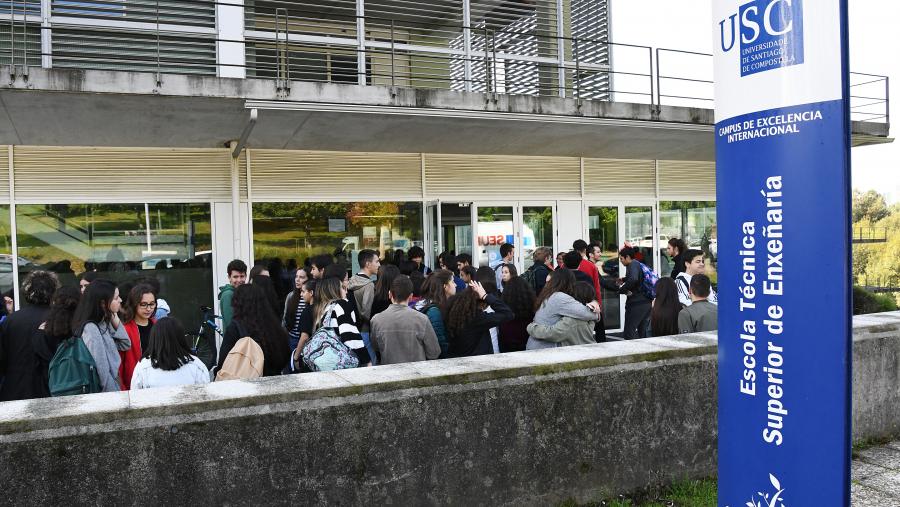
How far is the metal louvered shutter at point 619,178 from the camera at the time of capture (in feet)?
41.8

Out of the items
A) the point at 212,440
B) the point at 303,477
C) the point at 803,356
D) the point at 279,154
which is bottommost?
the point at 303,477

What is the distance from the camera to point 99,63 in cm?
894

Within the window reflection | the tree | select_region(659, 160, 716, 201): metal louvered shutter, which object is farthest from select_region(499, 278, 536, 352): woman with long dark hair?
the tree

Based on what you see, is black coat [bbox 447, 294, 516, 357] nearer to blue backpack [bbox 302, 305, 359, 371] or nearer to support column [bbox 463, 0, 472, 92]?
blue backpack [bbox 302, 305, 359, 371]

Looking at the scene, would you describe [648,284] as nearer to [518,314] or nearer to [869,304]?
[518,314]

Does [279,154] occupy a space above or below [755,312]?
above

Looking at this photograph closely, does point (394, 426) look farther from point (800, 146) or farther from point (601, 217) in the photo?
point (601, 217)

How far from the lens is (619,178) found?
13.1 metres

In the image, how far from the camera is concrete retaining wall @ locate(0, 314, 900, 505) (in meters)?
2.74

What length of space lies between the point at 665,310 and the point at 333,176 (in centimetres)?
660


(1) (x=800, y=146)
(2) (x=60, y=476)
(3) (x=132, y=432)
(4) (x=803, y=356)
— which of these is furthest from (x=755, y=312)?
(2) (x=60, y=476)

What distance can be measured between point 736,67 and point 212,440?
2.61 metres

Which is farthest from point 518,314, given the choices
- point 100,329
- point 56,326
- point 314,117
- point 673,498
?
point 314,117

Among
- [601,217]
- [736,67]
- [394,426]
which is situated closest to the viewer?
[736,67]
